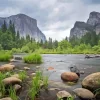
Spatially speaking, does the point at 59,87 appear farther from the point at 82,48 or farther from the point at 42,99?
the point at 82,48

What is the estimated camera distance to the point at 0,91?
329 inches

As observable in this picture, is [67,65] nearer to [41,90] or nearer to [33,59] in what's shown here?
[33,59]

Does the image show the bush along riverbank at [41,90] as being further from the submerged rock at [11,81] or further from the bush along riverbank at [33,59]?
the bush along riverbank at [33,59]

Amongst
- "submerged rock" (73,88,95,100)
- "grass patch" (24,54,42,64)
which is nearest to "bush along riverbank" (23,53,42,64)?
"grass patch" (24,54,42,64)

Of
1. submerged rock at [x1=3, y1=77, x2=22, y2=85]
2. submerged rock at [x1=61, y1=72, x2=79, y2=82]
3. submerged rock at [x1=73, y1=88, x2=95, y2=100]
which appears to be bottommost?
submerged rock at [x1=73, y1=88, x2=95, y2=100]

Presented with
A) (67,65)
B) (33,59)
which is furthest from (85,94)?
(33,59)

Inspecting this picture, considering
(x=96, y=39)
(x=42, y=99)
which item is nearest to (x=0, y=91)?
(x=42, y=99)

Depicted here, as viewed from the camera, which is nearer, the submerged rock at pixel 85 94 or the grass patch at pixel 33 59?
the submerged rock at pixel 85 94

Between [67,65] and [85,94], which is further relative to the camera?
[67,65]

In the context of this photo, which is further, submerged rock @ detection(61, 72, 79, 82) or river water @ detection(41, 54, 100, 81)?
river water @ detection(41, 54, 100, 81)

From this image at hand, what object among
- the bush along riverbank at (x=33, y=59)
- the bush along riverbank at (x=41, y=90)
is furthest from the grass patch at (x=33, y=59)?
the bush along riverbank at (x=41, y=90)

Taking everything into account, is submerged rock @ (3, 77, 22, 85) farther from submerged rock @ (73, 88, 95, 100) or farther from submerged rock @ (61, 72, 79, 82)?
submerged rock @ (61, 72, 79, 82)

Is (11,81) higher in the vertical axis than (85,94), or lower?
higher

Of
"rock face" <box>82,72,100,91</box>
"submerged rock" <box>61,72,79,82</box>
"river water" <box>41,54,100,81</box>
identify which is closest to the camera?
"rock face" <box>82,72,100,91</box>
